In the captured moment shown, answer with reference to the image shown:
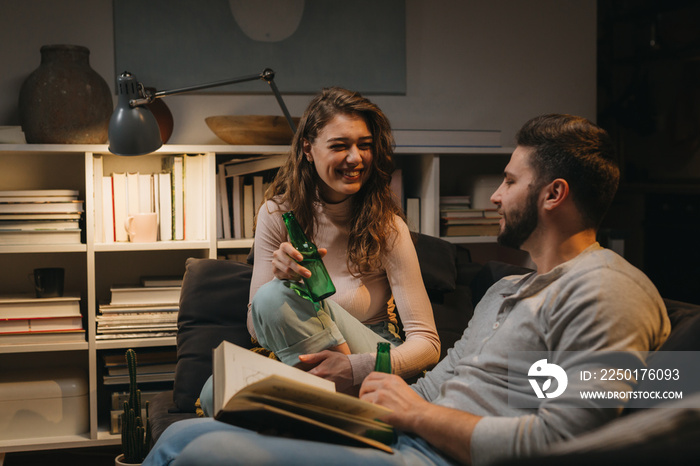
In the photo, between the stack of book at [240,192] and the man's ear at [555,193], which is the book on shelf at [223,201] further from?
the man's ear at [555,193]

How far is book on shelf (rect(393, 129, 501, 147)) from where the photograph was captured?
2820 mm

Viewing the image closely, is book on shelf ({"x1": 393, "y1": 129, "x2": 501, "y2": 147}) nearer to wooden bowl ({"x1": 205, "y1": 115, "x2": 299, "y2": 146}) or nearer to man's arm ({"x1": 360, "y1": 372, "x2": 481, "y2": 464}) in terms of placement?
wooden bowl ({"x1": 205, "y1": 115, "x2": 299, "y2": 146})

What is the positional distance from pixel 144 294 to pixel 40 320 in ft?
1.27

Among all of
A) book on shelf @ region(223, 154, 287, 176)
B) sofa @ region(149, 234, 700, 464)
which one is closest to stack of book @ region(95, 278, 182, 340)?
sofa @ region(149, 234, 700, 464)

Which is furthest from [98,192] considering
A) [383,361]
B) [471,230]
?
[383,361]

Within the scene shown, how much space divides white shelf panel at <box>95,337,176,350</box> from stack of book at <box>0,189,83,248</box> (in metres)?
0.41

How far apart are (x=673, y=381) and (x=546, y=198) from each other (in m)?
0.39

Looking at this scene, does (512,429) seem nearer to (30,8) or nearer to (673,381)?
(673,381)

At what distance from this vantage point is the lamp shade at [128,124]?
2.10m

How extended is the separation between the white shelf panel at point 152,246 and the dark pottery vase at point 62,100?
15.9 inches

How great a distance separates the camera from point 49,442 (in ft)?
8.42

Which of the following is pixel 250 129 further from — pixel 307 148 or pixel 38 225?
pixel 38 225

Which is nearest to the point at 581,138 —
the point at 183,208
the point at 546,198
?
the point at 546,198

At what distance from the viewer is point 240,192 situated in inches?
108
